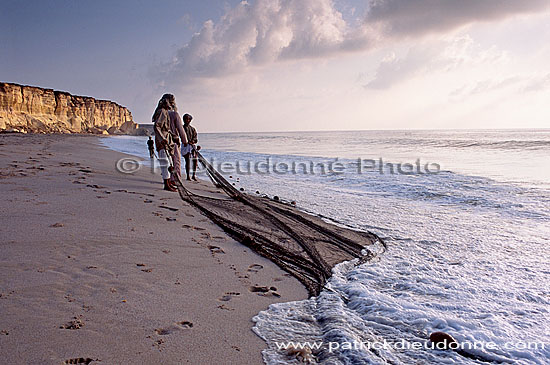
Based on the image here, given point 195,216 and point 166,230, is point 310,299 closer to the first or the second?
point 166,230

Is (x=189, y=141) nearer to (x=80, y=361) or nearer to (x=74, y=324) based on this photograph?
(x=74, y=324)

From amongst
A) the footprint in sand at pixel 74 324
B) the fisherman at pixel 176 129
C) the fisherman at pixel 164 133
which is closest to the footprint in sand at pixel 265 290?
the footprint in sand at pixel 74 324

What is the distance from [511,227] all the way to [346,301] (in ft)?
13.9

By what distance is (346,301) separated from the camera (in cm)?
296

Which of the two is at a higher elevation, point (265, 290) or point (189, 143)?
point (189, 143)

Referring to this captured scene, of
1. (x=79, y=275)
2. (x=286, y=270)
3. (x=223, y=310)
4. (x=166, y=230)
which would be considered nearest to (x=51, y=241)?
(x=79, y=275)

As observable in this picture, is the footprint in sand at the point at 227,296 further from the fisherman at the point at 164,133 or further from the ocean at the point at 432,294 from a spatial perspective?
the fisherman at the point at 164,133

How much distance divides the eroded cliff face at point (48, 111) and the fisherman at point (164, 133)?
48158 millimetres

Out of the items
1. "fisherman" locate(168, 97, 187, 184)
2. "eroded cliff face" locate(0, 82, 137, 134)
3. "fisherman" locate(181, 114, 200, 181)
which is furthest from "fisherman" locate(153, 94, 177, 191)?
"eroded cliff face" locate(0, 82, 137, 134)

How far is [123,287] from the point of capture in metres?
2.67

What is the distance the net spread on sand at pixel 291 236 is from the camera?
3.73 meters

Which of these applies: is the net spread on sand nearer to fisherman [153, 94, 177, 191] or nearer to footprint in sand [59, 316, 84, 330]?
fisherman [153, 94, 177, 191]

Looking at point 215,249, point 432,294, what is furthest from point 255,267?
point 432,294

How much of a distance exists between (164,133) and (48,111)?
7166cm
